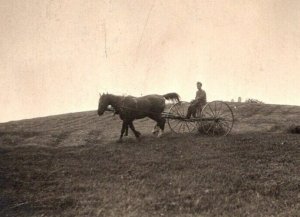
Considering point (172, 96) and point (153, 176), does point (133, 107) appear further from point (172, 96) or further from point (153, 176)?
point (153, 176)

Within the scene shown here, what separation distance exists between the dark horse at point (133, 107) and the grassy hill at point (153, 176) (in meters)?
1.00

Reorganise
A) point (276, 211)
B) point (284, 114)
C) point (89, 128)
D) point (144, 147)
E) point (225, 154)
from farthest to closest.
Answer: point (284, 114) < point (89, 128) < point (144, 147) < point (225, 154) < point (276, 211)

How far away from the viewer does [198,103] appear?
20328mm

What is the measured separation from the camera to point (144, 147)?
17797 mm

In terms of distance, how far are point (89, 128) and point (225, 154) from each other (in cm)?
1298

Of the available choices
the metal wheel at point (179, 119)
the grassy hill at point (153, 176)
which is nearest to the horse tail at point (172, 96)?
the metal wheel at point (179, 119)

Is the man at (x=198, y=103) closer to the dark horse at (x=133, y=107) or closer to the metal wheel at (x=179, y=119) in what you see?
the metal wheel at (x=179, y=119)

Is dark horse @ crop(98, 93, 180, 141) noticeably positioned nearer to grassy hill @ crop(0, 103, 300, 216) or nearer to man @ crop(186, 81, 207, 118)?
grassy hill @ crop(0, 103, 300, 216)

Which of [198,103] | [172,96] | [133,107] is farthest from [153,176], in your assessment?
[172,96]

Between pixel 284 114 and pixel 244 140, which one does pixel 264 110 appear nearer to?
pixel 284 114

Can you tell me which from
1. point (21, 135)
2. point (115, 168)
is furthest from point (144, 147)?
point (21, 135)

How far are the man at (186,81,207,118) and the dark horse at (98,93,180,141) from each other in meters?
1.59

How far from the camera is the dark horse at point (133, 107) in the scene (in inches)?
760

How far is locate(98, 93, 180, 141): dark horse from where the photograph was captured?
19312 mm
